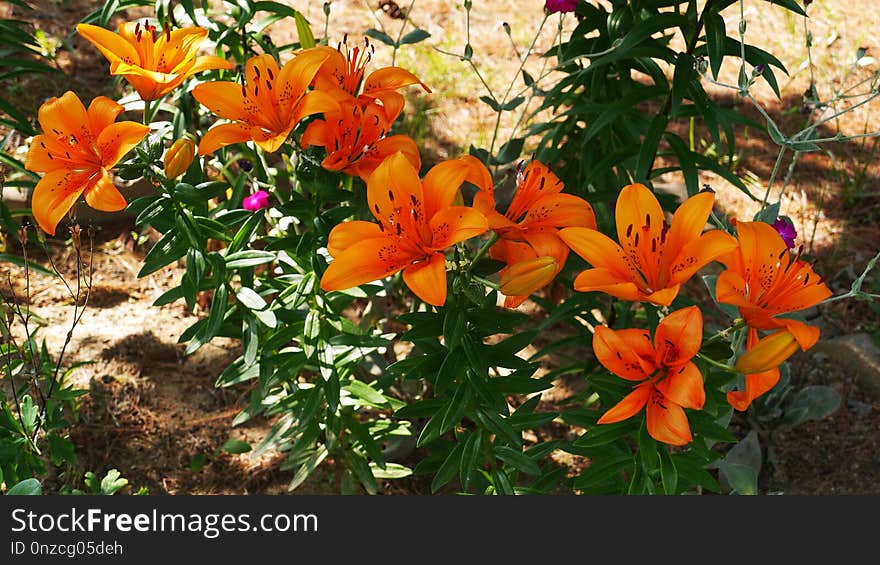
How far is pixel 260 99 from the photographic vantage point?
175 cm

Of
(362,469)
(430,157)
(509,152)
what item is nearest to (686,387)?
(362,469)

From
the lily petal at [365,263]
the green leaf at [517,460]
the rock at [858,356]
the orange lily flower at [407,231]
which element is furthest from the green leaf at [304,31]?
the rock at [858,356]

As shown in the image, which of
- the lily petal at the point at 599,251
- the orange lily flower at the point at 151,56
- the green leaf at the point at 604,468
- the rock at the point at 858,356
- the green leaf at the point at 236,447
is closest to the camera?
the lily petal at the point at 599,251

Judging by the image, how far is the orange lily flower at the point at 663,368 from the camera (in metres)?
1.45

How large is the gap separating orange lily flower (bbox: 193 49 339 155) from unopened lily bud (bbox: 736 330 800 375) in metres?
0.90

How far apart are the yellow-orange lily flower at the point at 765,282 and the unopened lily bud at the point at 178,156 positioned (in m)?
0.97

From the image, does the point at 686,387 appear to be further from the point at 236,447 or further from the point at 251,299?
the point at 236,447

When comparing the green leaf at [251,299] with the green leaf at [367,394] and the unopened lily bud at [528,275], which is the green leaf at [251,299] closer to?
the green leaf at [367,394]

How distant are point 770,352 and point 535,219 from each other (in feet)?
1.51

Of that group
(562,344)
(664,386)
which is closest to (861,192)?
(562,344)

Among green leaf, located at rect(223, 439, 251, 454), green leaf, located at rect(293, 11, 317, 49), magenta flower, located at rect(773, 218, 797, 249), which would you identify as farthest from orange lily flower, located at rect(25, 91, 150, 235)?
magenta flower, located at rect(773, 218, 797, 249)

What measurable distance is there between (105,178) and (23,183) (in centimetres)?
124

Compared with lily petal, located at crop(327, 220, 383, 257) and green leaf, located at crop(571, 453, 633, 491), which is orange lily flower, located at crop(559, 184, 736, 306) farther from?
green leaf, located at crop(571, 453, 633, 491)

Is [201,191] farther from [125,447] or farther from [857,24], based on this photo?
[857,24]
